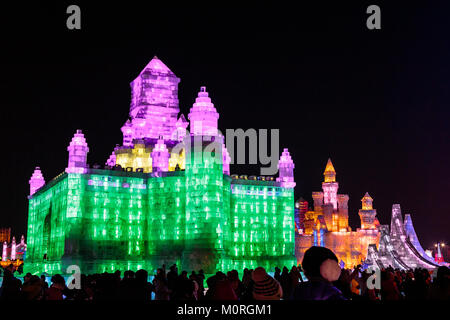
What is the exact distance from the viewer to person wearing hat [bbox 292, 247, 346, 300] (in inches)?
278

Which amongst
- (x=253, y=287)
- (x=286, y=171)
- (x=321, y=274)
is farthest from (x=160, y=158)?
(x=321, y=274)

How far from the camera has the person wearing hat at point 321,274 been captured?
23.2 feet

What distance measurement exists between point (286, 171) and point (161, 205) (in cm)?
1827

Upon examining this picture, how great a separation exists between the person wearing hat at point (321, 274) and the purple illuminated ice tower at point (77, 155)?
61.9m

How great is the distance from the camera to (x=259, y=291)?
33.4 ft

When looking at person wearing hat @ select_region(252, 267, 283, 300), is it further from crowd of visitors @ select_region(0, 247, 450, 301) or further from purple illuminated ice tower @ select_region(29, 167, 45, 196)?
purple illuminated ice tower @ select_region(29, 167, 45, 196)

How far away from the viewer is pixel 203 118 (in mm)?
65375

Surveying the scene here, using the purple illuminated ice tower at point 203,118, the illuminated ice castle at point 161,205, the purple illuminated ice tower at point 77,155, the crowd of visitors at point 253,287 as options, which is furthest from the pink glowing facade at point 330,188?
the crowd of visitors at point 253,287

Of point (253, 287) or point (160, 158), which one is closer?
point (253, 287)

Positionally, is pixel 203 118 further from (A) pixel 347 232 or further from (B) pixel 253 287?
(B) pixel 253 287

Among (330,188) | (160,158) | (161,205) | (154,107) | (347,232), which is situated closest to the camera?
(161,205)
